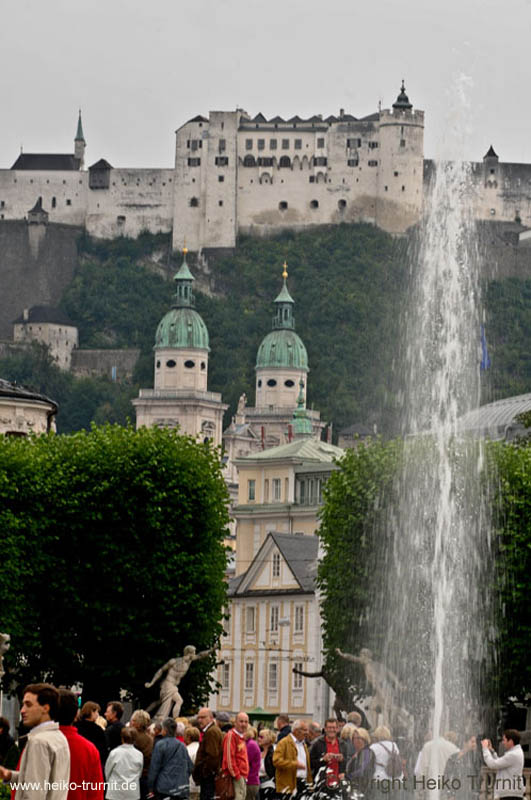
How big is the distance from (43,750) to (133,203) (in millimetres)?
182811

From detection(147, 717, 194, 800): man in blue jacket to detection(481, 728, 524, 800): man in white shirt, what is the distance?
3514mm

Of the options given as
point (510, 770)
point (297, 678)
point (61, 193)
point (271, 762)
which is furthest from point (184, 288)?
point (510, 770)

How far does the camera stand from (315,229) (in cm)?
19550

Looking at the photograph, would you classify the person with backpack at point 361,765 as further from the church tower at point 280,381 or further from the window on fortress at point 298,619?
the church tower at point 280,381

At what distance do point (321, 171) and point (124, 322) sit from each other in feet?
78.9

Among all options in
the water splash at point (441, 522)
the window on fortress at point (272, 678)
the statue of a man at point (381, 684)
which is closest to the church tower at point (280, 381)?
the window on fortress at point (272, 678)

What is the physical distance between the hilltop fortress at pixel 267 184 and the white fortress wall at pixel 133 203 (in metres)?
0.10

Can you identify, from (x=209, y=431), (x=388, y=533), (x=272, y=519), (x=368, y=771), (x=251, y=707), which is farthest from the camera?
(x=209, y=431)

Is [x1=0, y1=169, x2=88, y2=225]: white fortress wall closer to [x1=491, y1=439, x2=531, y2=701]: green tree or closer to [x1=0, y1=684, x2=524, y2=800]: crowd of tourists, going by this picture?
[x1=491, y1=439, x2=531, y2=701]: green tree

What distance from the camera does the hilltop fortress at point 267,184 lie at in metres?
192

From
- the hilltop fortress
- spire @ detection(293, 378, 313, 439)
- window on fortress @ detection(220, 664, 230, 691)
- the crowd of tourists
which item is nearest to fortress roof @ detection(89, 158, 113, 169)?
the hilltop fortress

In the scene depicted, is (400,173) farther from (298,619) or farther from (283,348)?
(298,619)

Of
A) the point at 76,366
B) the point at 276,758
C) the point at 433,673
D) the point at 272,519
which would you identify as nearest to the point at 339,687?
the point at 433,673

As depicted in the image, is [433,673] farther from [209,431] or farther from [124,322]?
[124,322]
